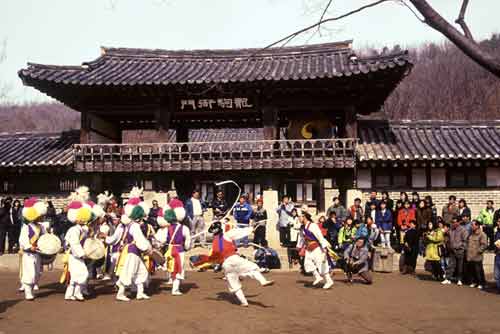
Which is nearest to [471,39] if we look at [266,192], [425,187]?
[266,192]

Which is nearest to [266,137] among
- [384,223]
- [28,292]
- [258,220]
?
[258,220]

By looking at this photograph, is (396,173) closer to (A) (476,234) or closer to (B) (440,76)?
(A) (476,234)

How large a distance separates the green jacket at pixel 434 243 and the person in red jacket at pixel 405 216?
196 centimetres

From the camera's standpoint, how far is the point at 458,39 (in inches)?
160

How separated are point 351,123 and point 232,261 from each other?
8951 millimetres

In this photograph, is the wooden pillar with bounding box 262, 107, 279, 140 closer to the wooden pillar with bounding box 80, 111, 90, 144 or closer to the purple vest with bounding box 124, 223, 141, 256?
the wooden pillar with bounding box 80, 111, 90, 144

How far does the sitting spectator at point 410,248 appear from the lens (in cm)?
1174

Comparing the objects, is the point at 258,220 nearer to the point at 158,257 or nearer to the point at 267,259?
the point at 267,259

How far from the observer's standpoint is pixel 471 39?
4047mm

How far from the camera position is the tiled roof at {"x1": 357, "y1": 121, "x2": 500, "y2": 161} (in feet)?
50.8

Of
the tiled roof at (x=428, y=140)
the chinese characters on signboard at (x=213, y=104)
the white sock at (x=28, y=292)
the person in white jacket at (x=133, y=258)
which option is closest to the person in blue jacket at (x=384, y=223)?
the tiled roof at (x=428, y=140)

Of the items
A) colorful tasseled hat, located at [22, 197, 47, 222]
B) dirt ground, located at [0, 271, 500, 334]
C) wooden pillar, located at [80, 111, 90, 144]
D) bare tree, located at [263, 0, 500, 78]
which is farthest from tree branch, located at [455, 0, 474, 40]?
wooden pillar, located at [80, 111, 90, 144]

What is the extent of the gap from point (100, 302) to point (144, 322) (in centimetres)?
192

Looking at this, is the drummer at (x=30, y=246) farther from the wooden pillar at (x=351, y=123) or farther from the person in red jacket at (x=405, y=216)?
the wooden pillar at (x=351, y=123)
